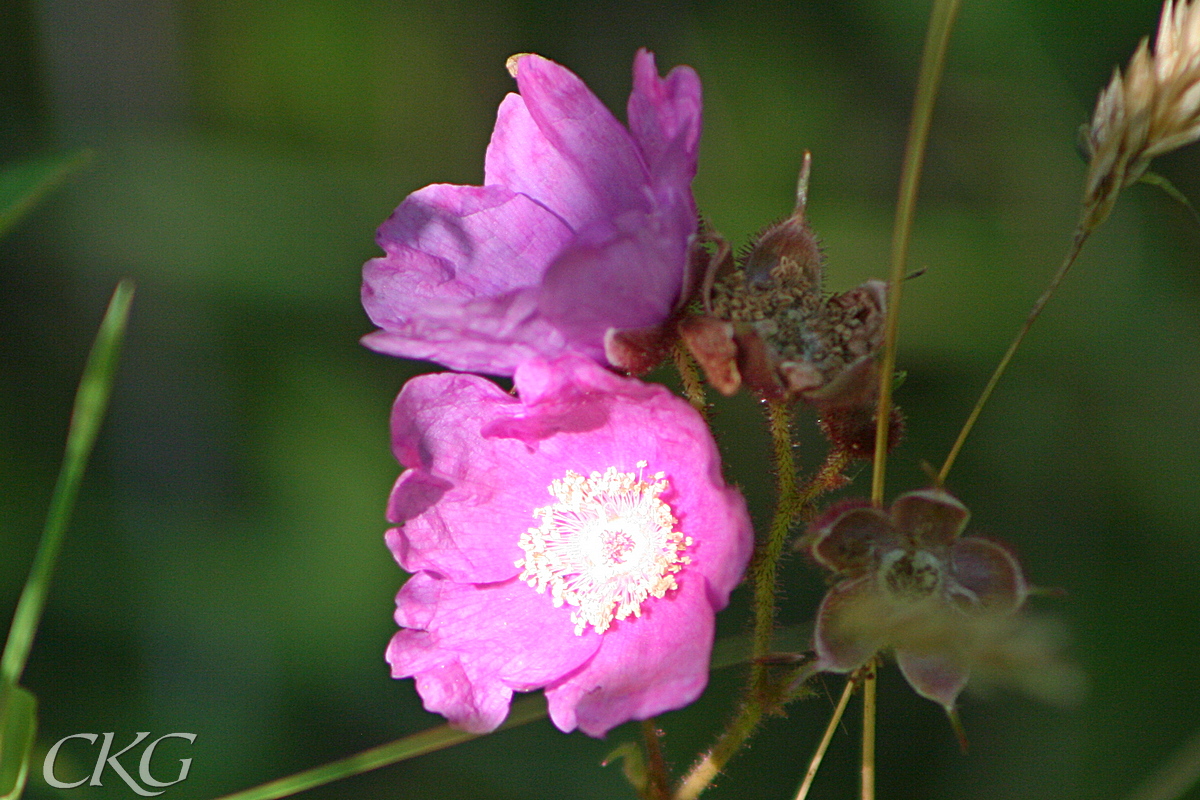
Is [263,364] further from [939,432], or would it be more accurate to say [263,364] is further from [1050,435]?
[1050,435]

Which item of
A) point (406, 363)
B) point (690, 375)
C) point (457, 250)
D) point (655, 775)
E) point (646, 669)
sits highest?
point (457, 250)

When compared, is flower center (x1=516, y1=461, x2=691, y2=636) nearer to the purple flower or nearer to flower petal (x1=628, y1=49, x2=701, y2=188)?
the purple flower

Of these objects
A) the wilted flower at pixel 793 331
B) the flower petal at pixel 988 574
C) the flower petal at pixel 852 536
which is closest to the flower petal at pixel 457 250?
the wilted flower at pixel 793 331

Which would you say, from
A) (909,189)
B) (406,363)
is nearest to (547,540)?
(909,189)

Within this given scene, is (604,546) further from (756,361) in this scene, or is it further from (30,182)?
(30,182)

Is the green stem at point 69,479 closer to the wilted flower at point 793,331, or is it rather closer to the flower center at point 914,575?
the wilted flower at point 793,331
